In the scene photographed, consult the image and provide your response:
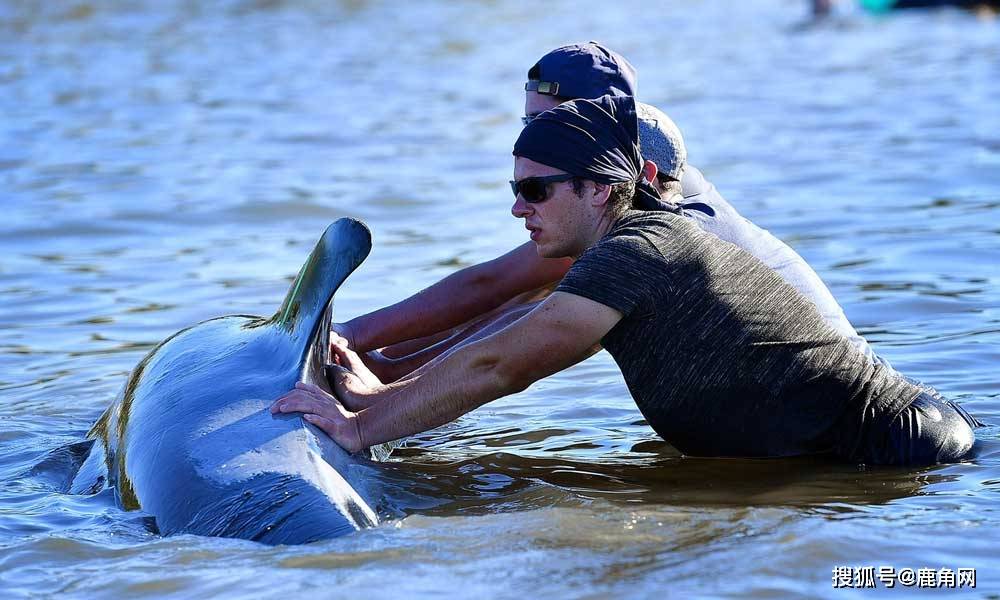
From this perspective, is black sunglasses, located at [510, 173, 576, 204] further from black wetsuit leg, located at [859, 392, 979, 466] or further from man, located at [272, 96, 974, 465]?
black wetsuit leg, located at [859, 392, 979, 466]

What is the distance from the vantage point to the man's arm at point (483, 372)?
14.5 ft

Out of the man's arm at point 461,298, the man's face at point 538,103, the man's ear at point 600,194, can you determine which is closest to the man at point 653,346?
the man's ear at point 600,194

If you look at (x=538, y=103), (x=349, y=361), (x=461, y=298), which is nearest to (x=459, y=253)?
(x=461, y=298)

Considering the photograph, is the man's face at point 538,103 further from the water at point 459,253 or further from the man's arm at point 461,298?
the water at point 459,253

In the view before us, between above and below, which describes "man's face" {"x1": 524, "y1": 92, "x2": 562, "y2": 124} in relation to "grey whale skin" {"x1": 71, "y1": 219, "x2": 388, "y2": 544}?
above

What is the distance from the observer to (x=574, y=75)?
546cm

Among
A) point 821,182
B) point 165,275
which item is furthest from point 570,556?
point 821,182

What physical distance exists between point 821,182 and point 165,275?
523 cm

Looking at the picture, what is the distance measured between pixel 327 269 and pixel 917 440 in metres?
2.07

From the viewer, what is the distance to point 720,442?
4930 millimetres

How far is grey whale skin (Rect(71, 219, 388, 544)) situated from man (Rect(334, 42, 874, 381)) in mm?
815

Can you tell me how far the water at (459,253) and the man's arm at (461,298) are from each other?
0.45m

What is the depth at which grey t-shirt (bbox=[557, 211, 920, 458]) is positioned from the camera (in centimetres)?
446

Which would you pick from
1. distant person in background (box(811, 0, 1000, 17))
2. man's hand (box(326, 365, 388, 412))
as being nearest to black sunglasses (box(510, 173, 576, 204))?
man's hand (box(326, 365, 388, 412))
